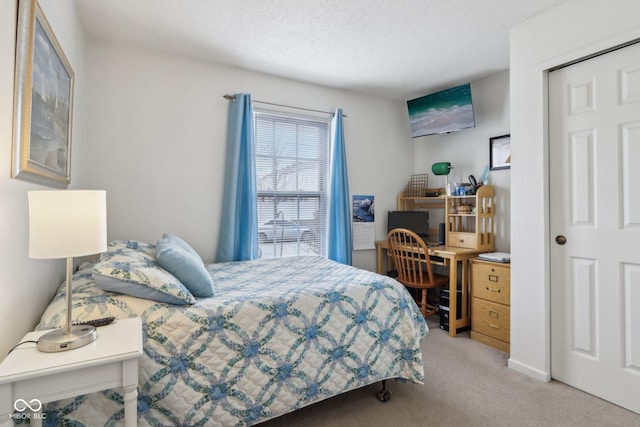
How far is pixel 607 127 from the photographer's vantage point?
1.93 metres

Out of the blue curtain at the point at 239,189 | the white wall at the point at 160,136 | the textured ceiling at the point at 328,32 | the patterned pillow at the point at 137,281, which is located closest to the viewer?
the patterned pillow at the point at 137,281

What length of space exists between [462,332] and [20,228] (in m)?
3.31

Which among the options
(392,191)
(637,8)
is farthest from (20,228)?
(392,191)

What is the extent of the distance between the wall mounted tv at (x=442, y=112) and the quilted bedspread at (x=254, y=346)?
2.09m

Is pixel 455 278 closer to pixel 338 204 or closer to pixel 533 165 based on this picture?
pixel 533 165

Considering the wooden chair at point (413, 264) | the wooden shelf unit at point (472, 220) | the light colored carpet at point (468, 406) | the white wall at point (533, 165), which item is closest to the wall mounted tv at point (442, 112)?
the wooden shelf unit at point (472, 220)

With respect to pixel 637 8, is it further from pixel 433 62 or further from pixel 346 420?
pixel 346 420

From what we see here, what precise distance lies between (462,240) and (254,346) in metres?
2.44

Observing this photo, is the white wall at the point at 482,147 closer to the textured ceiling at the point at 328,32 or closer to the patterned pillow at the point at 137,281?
the textured ceiling at the point at 328,32

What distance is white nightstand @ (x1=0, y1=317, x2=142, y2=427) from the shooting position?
989 mm

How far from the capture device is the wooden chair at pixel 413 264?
3.14 meters

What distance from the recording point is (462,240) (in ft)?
10.6

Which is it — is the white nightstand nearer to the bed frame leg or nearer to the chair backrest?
the bed frame leg

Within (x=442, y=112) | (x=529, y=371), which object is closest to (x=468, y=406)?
(x=529, y=371)
